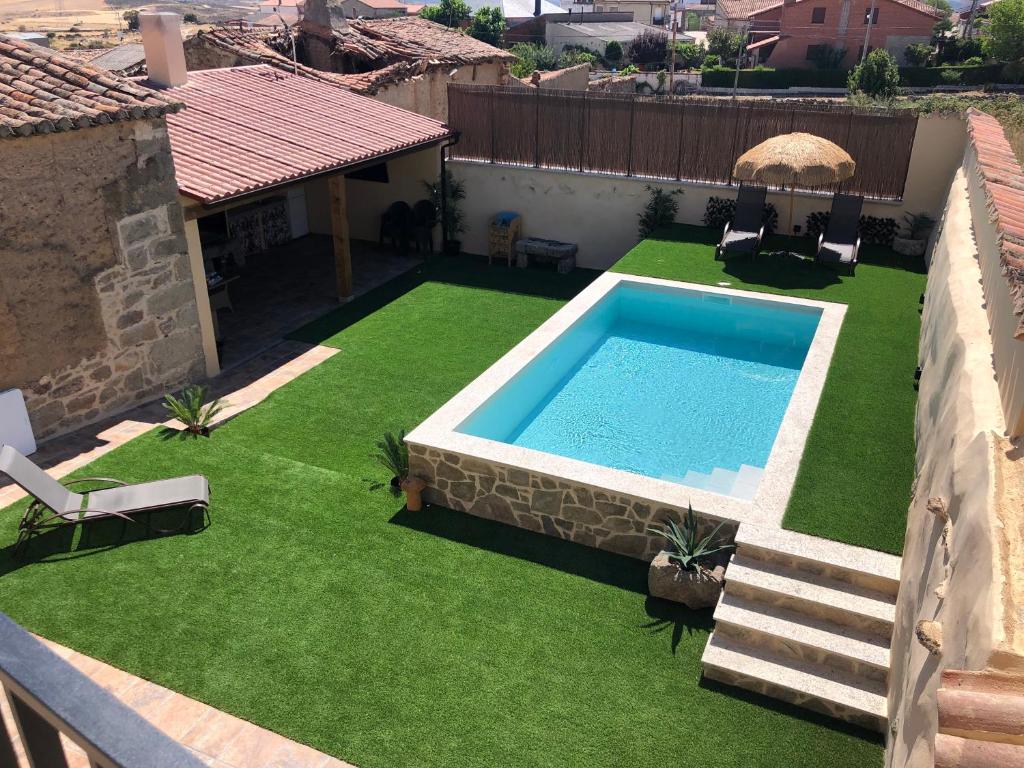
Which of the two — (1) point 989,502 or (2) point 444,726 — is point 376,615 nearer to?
(2) point 444,726

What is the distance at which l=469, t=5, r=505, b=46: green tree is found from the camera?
90.2 metres

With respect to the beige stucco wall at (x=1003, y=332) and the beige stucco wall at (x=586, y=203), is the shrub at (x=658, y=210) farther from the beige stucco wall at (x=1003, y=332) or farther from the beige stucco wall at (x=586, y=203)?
Result: the beige stucco wall at (x=1003, y=332)

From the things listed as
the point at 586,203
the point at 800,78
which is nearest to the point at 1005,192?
the point at 586,203

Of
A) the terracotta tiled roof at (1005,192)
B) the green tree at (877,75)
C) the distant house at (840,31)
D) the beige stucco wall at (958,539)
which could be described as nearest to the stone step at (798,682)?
the beige stucco wall at (958,539)

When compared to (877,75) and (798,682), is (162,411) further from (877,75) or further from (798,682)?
(877,75)

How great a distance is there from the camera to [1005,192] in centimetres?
934

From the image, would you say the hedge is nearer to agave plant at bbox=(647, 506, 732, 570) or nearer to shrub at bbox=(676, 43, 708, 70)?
shrub at bbox=(676, 43, 708, 70)

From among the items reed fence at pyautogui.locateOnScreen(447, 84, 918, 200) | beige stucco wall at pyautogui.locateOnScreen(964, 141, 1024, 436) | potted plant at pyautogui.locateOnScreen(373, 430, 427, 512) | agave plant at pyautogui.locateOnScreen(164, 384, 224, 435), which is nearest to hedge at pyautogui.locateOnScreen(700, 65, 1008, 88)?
reed fence at pyautogui.locateOnScreen(447, 84, 918, 200)

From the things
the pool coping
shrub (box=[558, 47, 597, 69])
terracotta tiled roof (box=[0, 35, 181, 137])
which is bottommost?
the pool coping

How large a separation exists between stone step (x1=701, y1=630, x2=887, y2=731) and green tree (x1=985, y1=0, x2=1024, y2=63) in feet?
254

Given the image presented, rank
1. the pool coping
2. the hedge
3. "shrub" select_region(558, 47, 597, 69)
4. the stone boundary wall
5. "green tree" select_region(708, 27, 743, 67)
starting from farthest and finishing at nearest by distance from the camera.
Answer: "green tree" select_region(708, 27, 743, 67) → "shrub" select_region(558, 47, 597, 69) → the hedge → the stone boundary wall → the pool coping

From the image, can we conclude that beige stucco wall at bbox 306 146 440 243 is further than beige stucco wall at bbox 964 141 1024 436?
Yes

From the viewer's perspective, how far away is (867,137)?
18.4 metres

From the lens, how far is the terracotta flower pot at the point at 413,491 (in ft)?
34.4
